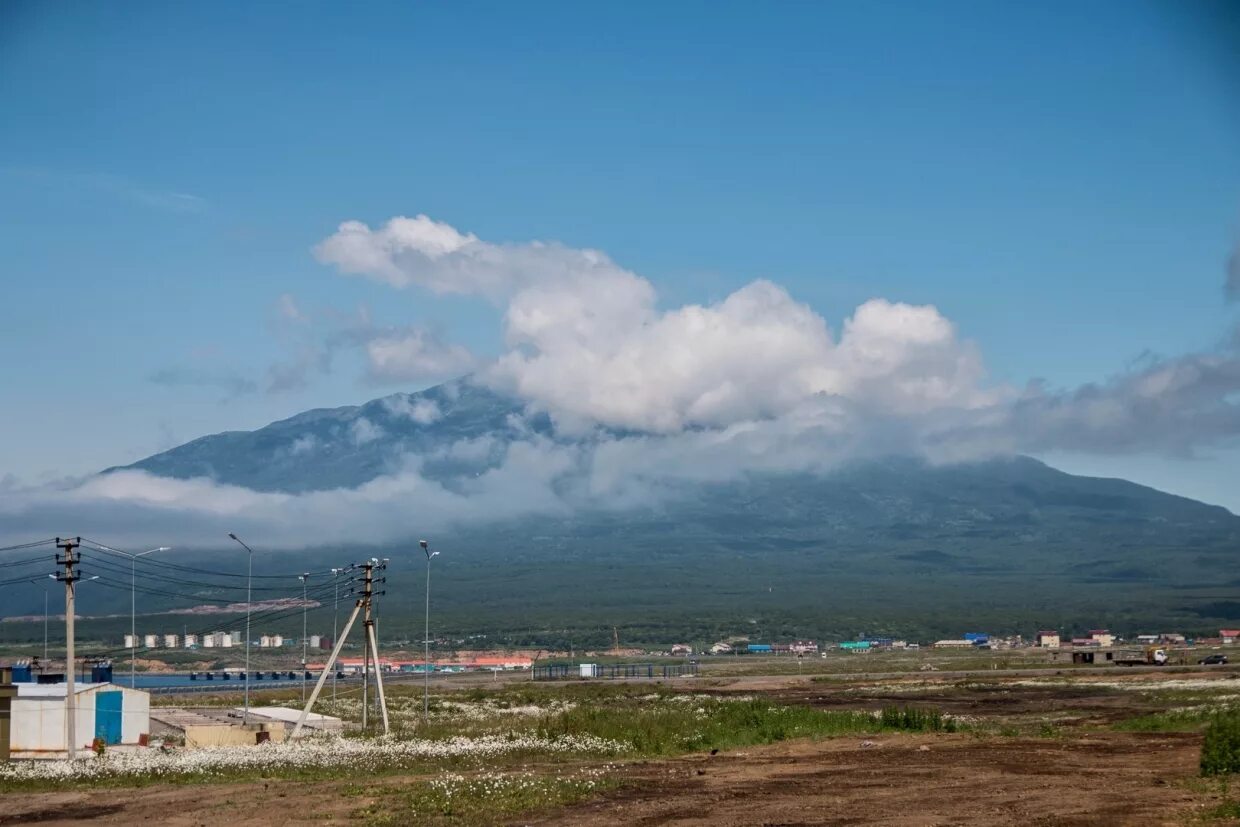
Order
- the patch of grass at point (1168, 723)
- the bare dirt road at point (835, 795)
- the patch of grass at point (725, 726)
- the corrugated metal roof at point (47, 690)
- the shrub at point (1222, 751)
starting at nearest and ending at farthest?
the bare dirt road at point (835, 795)
the shrub at point (1222, 751)
the patch of grass at point (725, 726)
the patch of grass at point (1168, 723)
the corrugated metal roof at point (47, 690)

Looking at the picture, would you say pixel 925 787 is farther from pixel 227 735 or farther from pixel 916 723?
pixel 227 735

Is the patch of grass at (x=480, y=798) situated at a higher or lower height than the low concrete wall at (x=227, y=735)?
higher

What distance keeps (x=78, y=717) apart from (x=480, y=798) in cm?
2866

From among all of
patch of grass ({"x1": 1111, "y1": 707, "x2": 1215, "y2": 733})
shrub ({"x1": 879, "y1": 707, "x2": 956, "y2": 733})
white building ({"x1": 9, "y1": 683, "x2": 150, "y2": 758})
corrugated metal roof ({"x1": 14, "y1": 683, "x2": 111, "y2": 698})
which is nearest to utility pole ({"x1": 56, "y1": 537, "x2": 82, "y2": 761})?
white building ({"x1": 9, "y1": 683, "x2": 150, "y2": 758})

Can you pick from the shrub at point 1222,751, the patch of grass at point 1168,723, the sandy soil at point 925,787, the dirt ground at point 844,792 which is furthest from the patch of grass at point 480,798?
the patch of grass at point 1168,723

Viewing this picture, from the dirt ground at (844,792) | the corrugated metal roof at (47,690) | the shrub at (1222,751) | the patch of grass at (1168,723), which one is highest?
the corrugated metal roof at (47,690)

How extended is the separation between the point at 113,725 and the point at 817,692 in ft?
157

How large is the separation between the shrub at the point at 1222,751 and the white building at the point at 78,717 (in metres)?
39.5

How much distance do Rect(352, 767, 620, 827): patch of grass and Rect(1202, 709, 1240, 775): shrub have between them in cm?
1482

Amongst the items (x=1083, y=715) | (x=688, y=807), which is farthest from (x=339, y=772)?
(x=1083, y=715)

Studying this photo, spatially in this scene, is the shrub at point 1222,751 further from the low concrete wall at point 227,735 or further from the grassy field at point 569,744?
the low concrete wall at point 227,735

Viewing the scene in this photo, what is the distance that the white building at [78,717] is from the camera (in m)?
54.0

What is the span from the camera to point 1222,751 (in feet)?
115

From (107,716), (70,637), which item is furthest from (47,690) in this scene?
(70,637)
